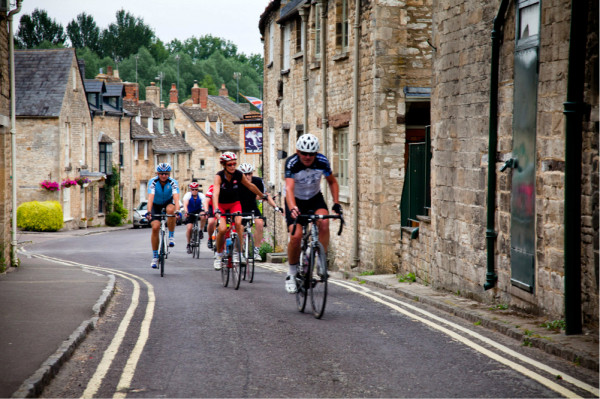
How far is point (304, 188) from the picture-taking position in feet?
32.5

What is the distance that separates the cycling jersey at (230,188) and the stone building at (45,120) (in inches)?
1397

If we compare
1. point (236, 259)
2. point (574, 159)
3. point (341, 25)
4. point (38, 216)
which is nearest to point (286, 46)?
point (341, 25)

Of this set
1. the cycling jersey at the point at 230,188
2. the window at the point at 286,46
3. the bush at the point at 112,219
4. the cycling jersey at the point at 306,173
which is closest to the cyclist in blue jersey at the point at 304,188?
the cycling jersey at the point at 306,173

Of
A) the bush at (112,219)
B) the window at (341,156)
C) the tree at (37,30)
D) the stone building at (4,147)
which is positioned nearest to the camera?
the stone building at (4,147)

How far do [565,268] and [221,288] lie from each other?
6562 mm

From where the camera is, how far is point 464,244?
11305 millimetres

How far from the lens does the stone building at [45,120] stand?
152 ft

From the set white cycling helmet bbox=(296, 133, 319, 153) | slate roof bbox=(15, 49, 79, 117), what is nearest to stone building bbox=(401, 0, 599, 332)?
white cycling helmet bbox=(296, 133, 319, 153)

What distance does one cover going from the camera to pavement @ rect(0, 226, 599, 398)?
6688mm

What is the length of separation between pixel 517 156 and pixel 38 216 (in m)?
39.3

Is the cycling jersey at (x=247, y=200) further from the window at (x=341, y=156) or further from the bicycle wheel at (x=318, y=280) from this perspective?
the window at (x=341, y=156)

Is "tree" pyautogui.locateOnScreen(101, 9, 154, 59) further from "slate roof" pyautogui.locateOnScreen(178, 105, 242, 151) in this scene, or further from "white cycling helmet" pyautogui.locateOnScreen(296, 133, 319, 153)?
"white cycling helmet" pyautogui.locateOnScreen(296, 133, 319, 153)

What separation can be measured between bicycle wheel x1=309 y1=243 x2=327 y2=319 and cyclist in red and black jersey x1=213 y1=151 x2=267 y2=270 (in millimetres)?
3341

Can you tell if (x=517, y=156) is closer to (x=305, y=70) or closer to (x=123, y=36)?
(x=305, y=70)
